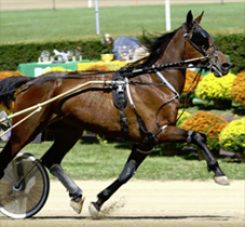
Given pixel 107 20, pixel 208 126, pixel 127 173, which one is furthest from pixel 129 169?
pixel 107 20

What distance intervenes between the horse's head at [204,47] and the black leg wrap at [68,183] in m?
1.67

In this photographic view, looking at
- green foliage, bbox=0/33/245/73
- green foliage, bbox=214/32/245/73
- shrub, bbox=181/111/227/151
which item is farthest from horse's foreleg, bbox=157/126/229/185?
green foliage, bbox=0/33/245/73

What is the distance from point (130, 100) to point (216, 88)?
23.0 feet

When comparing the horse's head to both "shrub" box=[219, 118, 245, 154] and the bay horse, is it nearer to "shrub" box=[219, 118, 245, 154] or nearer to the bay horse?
the bay horse

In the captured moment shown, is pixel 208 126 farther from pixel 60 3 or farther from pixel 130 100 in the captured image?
pixel 60 3

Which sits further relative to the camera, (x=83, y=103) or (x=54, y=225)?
(x=83, y=103)

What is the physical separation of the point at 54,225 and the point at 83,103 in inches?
51.7

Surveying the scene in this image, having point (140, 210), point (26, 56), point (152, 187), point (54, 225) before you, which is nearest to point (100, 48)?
point (26, 56)

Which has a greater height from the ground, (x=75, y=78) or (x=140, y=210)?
(x=75, y=78)

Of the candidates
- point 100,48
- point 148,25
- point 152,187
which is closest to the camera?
point 152,187

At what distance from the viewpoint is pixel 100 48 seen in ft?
61.9

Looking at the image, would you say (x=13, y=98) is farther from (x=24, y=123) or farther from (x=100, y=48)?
(x=100, y=48)

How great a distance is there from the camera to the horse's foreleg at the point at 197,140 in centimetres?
783

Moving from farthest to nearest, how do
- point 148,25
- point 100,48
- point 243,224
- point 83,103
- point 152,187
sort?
point 148,25 < point 100,48 < point 152,187 < point 83,103 < point 243,224
